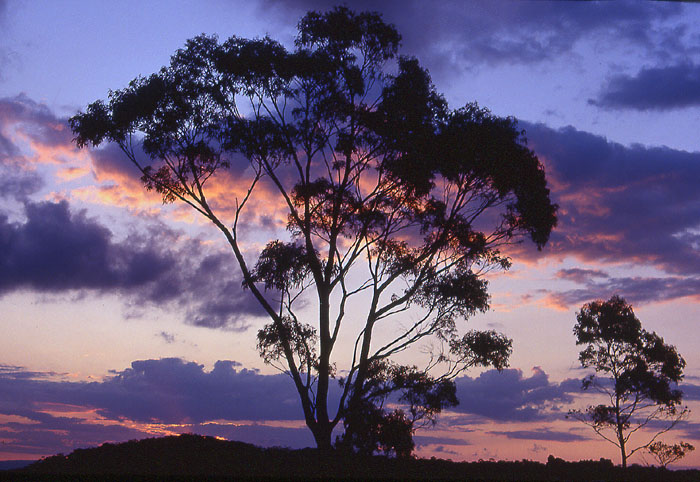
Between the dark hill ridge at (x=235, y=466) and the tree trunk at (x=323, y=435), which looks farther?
the tree trunk at (x=323, y=435)

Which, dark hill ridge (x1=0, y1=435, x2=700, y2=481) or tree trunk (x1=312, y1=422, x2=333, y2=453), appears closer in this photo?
dark hill ridge (x1=0, y1=435, x2=700, y2=481)

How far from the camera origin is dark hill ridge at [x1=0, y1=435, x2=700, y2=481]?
57.5ft

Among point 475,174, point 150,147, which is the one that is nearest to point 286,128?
point 150,147

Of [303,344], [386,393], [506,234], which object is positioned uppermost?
[506,234]

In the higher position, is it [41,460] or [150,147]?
[150,147]

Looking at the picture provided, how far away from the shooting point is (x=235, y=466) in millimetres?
18219

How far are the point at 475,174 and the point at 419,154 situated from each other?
2.26 metres

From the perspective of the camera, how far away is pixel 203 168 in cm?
2591

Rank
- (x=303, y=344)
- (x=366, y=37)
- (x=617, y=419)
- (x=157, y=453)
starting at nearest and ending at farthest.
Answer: (x=157, y=453)
(x=303, y=344)
(x=366, y=37)
(x=617, y=419)

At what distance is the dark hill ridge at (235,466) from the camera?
1753cm

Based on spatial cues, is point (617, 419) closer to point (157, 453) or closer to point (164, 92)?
point (157, 453)

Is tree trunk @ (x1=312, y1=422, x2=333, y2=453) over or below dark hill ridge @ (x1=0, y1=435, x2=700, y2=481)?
over

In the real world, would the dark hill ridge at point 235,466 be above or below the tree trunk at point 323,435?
below

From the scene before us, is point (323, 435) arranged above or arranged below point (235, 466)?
above
